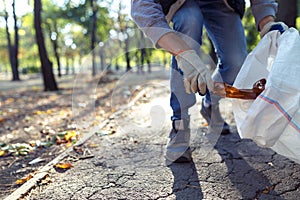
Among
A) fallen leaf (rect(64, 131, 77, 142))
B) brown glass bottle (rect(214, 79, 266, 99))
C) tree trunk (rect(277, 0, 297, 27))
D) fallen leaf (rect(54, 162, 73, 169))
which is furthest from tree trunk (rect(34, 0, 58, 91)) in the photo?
brown glass bottle (rect(214, 79, 266, 99))

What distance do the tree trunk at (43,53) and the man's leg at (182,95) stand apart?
6342mm

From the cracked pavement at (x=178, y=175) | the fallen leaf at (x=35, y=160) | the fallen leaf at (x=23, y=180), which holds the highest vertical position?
the cracked pavement at (x=178, y=175)

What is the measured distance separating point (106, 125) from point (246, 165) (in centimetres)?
176

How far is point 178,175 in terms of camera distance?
1.81m

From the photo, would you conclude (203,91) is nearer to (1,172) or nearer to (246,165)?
(246,165)

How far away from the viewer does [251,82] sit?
5.93 ft

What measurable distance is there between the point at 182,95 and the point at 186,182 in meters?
0.55

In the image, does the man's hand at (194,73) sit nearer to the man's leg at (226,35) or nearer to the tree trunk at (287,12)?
the man's leg at (226,35)

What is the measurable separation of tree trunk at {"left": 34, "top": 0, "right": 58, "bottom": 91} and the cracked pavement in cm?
583

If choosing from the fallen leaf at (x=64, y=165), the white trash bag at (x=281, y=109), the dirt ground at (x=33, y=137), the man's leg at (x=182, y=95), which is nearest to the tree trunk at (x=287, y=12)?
the dirt ground at (x=33, y=137)

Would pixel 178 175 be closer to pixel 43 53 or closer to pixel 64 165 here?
pixel 64 165

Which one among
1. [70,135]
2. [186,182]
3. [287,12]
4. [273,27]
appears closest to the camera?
[186,182]

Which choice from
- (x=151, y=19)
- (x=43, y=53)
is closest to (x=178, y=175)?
(x=151, y=19)

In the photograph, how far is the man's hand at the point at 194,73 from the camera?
4.87ft
